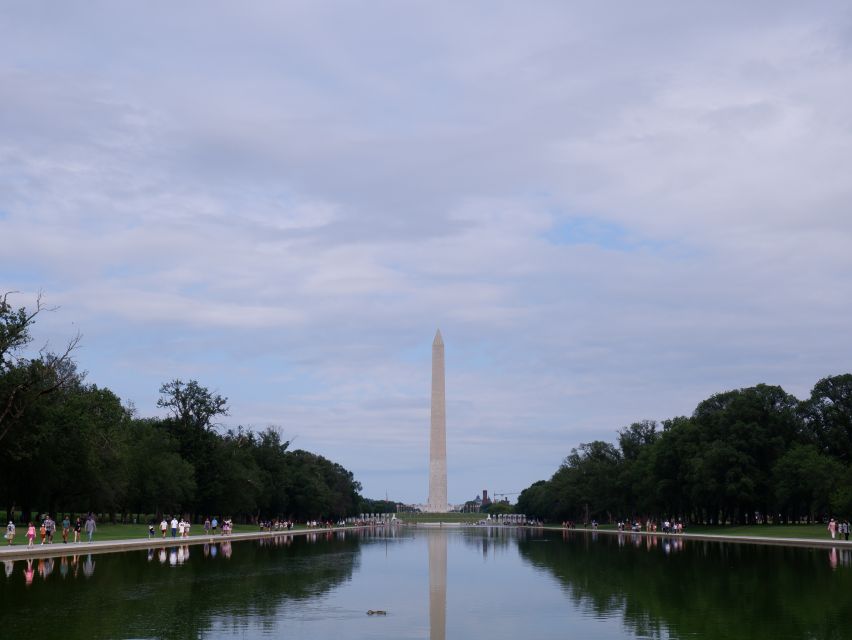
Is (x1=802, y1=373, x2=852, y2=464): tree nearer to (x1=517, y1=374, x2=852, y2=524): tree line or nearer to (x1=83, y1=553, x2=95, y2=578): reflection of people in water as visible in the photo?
(x1=517, y1=374, x2=852, y2=524): tree line

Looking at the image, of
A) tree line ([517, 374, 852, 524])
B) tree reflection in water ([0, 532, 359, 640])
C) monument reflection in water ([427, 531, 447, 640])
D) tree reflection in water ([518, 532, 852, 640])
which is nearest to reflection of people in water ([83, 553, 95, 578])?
tree reflection in water ([0, 532, 359, 640])

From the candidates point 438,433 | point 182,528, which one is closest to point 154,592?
point 182,528

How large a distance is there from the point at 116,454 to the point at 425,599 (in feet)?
132

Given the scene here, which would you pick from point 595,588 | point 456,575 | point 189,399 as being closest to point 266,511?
point 189,399

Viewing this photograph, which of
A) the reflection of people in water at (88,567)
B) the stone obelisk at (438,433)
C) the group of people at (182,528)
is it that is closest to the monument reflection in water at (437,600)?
the reflection of people in water at (88,567)

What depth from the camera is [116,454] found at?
59.3 m

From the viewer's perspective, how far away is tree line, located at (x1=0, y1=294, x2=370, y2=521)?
50.5m

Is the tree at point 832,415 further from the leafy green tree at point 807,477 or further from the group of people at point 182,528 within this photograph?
the group of people at point 182,528

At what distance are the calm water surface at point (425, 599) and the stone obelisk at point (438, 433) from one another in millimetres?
79848

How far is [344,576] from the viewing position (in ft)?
102

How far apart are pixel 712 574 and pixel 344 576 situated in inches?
451

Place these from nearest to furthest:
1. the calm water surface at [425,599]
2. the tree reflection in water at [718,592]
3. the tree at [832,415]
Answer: the calm water surface at [425,599]
the tree reflection in water at [718,592]
the tree at [832,415]

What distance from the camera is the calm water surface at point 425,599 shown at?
1734 cm

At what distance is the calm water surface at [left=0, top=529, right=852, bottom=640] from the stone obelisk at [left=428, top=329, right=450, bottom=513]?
262 ft
